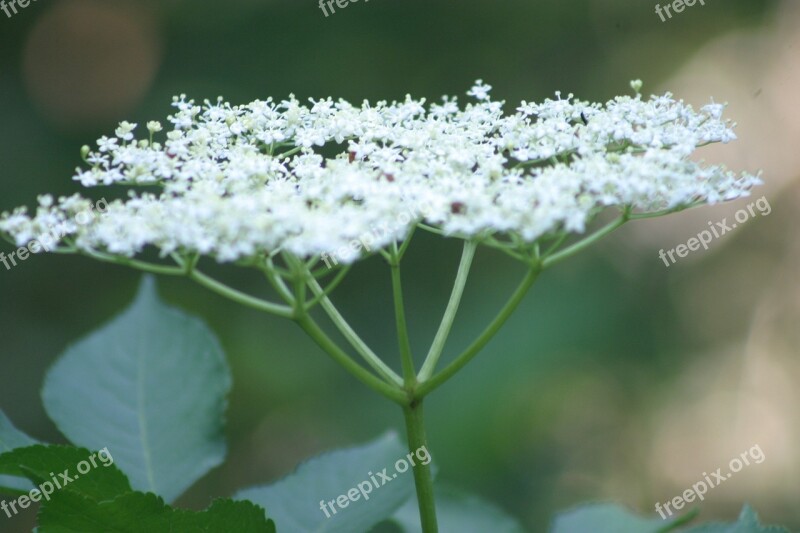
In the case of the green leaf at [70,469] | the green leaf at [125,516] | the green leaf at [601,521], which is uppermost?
the green leaf at [70,469]

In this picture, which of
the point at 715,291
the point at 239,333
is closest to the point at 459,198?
the point at 239,333

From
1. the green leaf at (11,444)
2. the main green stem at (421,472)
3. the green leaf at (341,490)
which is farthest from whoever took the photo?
the green leaf at (341,490)

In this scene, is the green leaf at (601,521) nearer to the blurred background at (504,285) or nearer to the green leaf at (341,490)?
the green leaf at (341,490)

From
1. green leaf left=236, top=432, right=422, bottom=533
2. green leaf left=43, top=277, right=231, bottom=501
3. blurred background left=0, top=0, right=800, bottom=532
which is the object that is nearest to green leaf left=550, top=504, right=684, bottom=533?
green leaf left=236, top=432, right=422, bottom=533

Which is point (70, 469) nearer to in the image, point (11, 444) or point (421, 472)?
point (11, 444)

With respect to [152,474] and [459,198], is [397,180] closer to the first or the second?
[459,198]

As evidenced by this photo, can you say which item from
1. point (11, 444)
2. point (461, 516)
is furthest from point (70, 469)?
point (461, 516)

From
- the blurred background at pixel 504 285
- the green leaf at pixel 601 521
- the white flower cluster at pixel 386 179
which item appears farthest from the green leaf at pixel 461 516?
the blurred background at pixel 504 285
